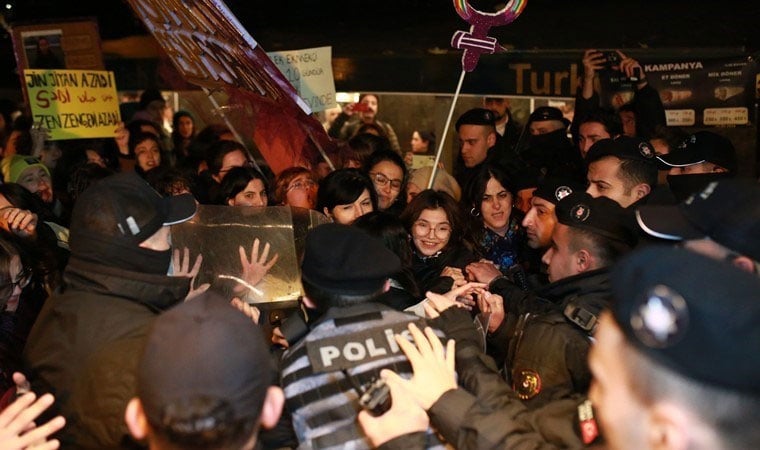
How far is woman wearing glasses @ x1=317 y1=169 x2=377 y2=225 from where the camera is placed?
538 cm

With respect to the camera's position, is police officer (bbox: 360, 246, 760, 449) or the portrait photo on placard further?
the portrait photo on placard

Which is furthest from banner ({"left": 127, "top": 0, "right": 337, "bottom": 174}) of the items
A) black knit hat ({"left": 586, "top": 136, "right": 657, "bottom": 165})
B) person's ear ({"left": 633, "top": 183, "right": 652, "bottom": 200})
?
person's ear ({"left": 633, "top": 183, "right": 652, "bottom": 200})

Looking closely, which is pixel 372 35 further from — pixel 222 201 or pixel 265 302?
pixel 265 302

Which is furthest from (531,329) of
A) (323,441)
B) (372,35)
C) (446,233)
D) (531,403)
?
(372,35)

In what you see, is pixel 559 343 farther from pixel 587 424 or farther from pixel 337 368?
pixel 337 368

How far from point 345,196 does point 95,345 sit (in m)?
2.73

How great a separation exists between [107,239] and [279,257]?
1528 mm

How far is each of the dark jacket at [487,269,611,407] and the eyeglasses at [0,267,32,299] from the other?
2481mm

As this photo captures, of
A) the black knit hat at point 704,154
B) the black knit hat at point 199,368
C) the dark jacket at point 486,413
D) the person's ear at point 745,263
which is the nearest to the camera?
the black knit hat at point 199,368

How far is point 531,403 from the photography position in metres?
3.01

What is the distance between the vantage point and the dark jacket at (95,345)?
273 centimetres

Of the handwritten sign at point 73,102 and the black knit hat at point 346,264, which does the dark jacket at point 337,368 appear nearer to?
the black knit hat at point 346,264

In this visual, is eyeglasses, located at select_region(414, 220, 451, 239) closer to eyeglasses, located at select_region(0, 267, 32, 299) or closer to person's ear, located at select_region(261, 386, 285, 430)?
eyeglasses, located at select_region(0, 267, 32, 299)

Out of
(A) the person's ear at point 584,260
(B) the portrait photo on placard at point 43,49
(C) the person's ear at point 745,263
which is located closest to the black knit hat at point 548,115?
(A) the person's ear at point 584,260
